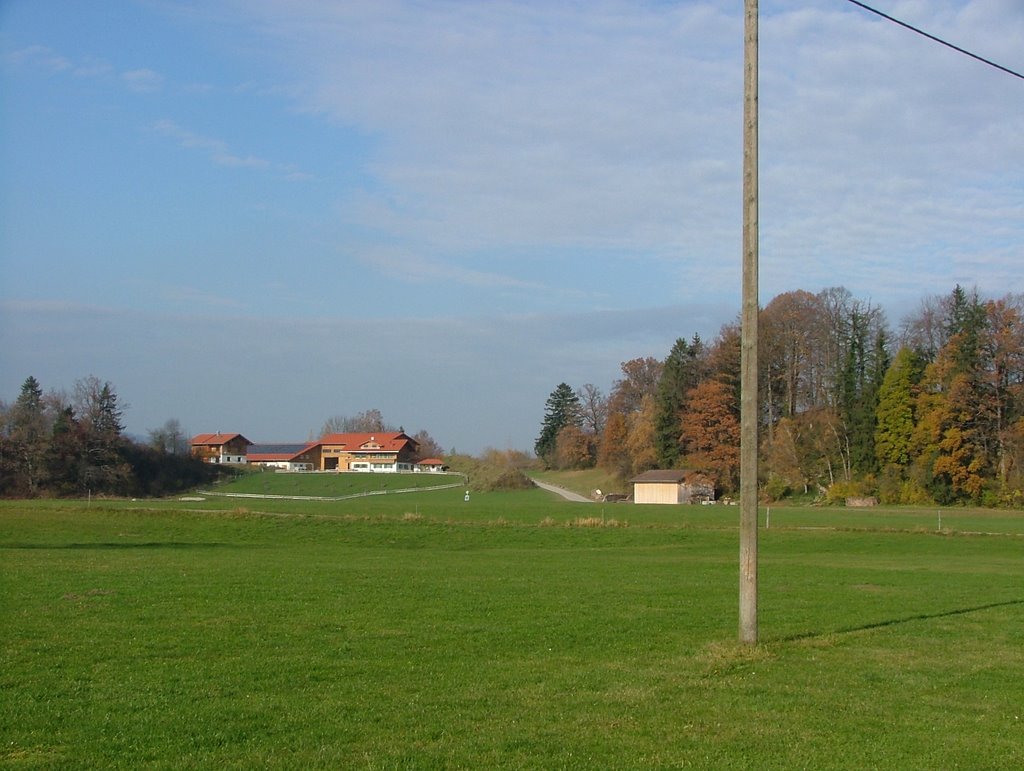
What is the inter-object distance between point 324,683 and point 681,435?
97.1 m

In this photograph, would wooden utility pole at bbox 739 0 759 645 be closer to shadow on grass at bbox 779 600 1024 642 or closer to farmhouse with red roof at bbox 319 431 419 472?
shadow on grass at bbox 779 600 1024 642

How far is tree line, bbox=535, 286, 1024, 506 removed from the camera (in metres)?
82.3

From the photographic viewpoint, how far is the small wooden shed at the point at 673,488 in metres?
95.8

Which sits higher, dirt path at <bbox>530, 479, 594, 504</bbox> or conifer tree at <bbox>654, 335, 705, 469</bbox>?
conifer tree at <bbox>654, 335, 705, 469</bbox>

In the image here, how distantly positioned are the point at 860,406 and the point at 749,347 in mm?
85135

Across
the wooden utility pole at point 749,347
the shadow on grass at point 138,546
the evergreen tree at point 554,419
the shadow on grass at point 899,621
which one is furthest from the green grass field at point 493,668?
the evergreen tree at point 554,419

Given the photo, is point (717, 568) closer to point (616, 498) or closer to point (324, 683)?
point (324, 683)

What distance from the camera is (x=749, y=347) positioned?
43.5 ft

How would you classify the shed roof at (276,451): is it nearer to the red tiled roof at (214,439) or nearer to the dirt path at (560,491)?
the red tiled roof at (214,439)

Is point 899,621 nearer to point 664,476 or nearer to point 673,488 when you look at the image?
point 673,488

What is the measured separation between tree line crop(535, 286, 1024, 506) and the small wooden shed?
1644 millimetres

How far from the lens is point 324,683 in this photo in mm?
10344

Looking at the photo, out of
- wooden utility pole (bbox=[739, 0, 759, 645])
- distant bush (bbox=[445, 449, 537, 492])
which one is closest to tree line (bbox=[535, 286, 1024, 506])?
distant bush (bbox=[445, 449, 537, 492])

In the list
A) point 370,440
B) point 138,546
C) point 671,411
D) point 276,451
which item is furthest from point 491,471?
point 138,546
